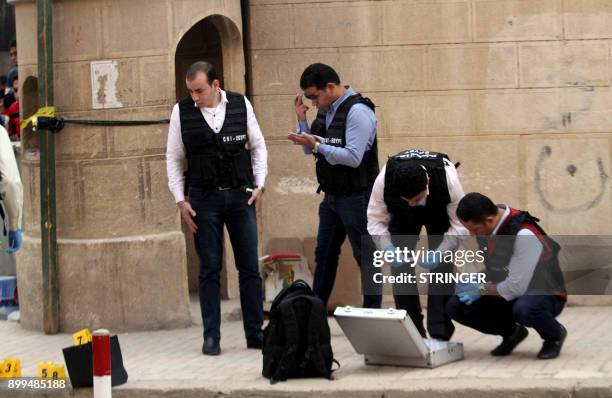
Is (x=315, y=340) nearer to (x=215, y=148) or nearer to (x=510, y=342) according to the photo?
(x=510, y=342)

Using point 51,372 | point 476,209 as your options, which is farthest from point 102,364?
point 476,209

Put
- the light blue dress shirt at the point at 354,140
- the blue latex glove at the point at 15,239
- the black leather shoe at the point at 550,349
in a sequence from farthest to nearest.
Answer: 1. the blue latex glove at the point at 15,239
2. the light blue dress shirt at the point at 354,140
3. the black leather shoe at the point at 550,349

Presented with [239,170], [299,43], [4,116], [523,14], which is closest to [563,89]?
[523,14]

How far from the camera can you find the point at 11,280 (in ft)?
35.2

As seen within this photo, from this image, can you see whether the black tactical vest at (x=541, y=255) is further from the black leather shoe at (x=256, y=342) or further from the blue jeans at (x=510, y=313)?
the black leather shoe at (x=256, y=342)

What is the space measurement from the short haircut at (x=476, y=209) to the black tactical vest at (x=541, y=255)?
18cm

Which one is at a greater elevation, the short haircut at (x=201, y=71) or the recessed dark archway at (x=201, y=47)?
the recessed dark archway at (x=201, y=47)

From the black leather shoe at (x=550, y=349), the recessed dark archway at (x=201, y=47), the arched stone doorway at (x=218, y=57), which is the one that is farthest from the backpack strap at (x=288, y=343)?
the recessed dark archway at (x=201, y=47)

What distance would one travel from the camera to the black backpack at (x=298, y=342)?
7.27 metres

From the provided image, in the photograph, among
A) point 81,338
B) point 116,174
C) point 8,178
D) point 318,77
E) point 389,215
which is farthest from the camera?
point 116,174

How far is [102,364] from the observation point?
588cm

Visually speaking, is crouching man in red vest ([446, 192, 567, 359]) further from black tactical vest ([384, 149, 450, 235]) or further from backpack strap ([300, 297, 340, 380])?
backpack strap ([300, 297, 340, 380])

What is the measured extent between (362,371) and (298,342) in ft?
1.63

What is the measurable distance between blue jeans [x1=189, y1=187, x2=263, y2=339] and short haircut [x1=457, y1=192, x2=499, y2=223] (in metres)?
1.60
